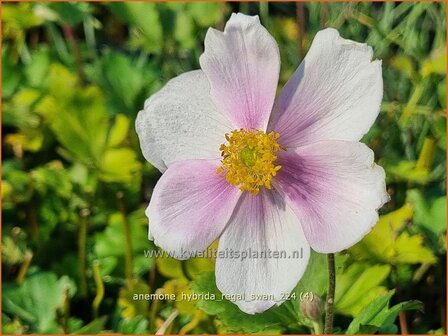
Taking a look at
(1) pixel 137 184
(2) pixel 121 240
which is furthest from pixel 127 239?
(1) pixel 137 184

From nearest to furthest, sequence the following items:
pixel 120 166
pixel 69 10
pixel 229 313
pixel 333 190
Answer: pixel 333 190
pixel 229 313
pixel 120 166
pixel 69 10

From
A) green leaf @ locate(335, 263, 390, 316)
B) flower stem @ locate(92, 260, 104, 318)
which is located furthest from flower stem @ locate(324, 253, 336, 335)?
flower stem @ locate(92, 260, 104, 318)

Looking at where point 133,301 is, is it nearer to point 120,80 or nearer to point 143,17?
point 120,80

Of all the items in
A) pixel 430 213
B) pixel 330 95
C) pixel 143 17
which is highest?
pixel 143 17

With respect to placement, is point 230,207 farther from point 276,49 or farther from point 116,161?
point 116,161

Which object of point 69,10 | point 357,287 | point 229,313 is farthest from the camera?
point 69,10

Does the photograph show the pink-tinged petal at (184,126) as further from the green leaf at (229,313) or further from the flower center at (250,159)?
the green leaf at (229,313)

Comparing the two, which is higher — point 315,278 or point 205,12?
point 205,12
